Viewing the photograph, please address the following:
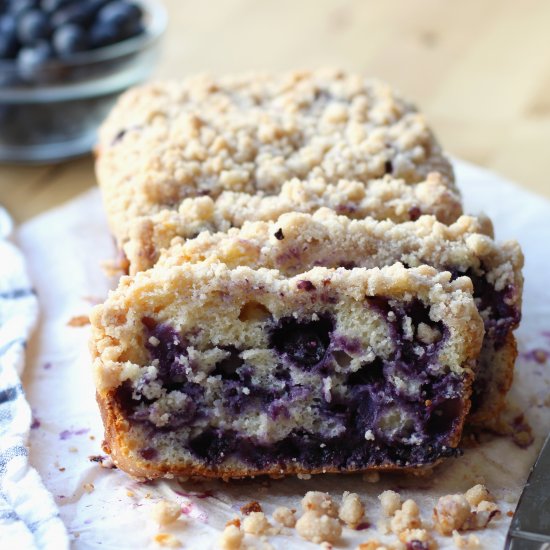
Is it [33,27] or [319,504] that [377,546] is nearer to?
[319,504]

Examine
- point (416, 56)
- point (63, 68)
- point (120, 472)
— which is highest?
point (63, 68)

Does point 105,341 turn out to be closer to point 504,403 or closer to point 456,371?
point 456,371

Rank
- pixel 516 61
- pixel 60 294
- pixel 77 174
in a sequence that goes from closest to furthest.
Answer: pixel 60 294 → pixel 77 174 → pixel 516 61

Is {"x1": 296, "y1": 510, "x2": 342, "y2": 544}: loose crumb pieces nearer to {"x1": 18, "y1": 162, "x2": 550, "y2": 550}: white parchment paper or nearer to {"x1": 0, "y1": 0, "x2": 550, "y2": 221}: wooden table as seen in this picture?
{"x1": 18, "y1": 162, "x2": 550, "y2": 550}: white parchment paper

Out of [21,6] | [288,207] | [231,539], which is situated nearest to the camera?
[231,539]

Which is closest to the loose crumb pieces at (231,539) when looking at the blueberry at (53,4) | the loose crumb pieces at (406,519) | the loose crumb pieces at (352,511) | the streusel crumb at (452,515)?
the loose crumb pieces at (352,511)

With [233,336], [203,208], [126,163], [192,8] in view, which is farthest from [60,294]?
[192,8]

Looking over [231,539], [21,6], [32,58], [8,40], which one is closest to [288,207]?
[231,539]

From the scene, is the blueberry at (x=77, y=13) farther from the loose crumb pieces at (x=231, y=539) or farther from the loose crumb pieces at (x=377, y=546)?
the loose crumb pieces at (x=377, y=546)
